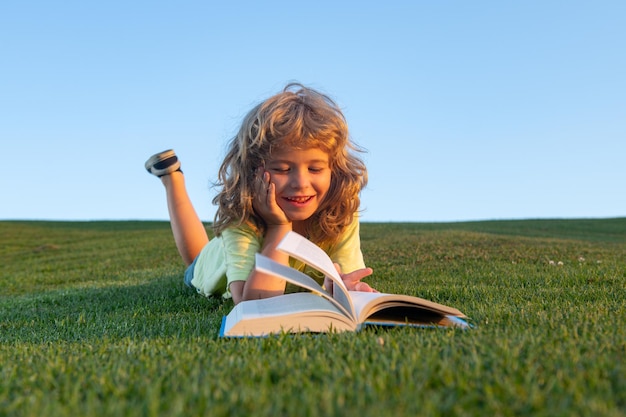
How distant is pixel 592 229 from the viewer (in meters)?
23.2

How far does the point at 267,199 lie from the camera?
12.1ft

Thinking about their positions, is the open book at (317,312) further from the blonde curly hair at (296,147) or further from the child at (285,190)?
the blonde curly hair at (296,147)

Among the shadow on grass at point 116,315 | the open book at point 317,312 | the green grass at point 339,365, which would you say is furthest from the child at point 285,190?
the open book at point 317,312

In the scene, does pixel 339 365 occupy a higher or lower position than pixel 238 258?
lower

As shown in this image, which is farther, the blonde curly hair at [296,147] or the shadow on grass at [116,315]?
the blonde curly hair at [296,147]

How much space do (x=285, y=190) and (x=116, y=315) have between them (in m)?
1.55

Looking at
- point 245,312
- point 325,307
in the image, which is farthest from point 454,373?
point 245,312

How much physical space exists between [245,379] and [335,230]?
2693mm

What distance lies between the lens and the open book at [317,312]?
7.92ft

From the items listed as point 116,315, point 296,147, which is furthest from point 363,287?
point 116,315

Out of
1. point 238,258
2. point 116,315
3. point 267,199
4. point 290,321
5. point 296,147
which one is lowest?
point 116,315

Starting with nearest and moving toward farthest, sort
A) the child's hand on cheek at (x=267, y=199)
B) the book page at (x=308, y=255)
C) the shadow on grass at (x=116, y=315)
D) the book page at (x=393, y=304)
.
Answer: the book page at (x=308, y=255)
the book page at (x=393, y=304)
the shadow on grass at (x=116, y=315)
the child's hand on cheek at (x=267, y=199)

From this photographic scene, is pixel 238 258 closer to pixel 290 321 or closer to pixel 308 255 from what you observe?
pixel 290 321

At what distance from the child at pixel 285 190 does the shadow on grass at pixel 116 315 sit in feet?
1.08
